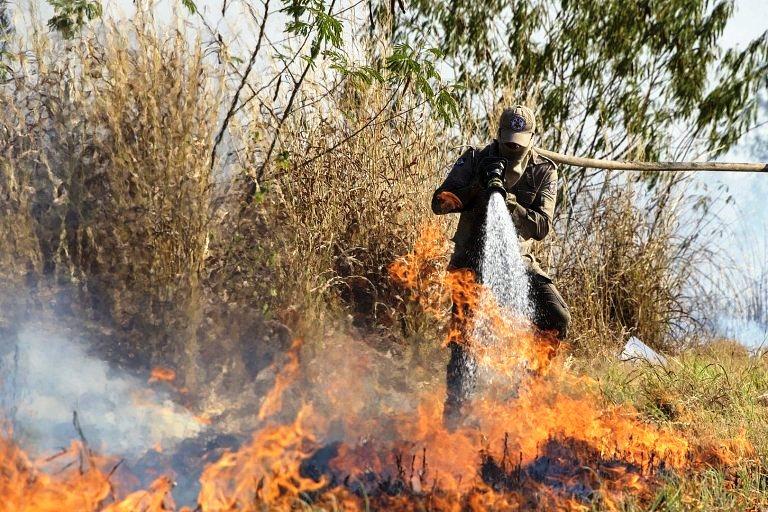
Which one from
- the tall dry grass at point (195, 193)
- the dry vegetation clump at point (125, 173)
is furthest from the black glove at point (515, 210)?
the dry vegetation clump at point (125, 173)

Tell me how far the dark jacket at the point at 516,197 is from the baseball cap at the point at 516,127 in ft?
0.65

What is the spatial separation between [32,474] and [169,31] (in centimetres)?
223

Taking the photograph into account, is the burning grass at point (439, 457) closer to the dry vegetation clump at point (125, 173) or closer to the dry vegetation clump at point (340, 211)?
the dry vegetation clump at point (340, 211)

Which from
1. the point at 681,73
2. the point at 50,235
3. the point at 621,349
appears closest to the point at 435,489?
the point at 50,235

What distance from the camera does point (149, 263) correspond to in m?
3.94

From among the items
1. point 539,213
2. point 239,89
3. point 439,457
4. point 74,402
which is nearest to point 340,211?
point 239,89

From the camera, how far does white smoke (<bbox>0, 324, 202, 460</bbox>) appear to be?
3.29 m

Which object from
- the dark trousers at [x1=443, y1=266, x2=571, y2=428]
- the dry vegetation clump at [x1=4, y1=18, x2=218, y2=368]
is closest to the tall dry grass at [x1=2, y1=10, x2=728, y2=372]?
the dry vegetation clump at [x1=4, y1=18, x2=218, y2=368]

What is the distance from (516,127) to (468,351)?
3.95ft

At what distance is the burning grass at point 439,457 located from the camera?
299 cm

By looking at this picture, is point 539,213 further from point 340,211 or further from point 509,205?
point 340,211

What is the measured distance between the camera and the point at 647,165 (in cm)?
550

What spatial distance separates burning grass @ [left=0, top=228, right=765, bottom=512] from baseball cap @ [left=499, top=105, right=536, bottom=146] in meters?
0.78

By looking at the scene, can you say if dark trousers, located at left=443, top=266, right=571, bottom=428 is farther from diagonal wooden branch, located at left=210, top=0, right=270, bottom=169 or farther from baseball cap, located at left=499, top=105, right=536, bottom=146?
diagonal wooden branch, located at left=210, top=0, right=270, bottom=169
